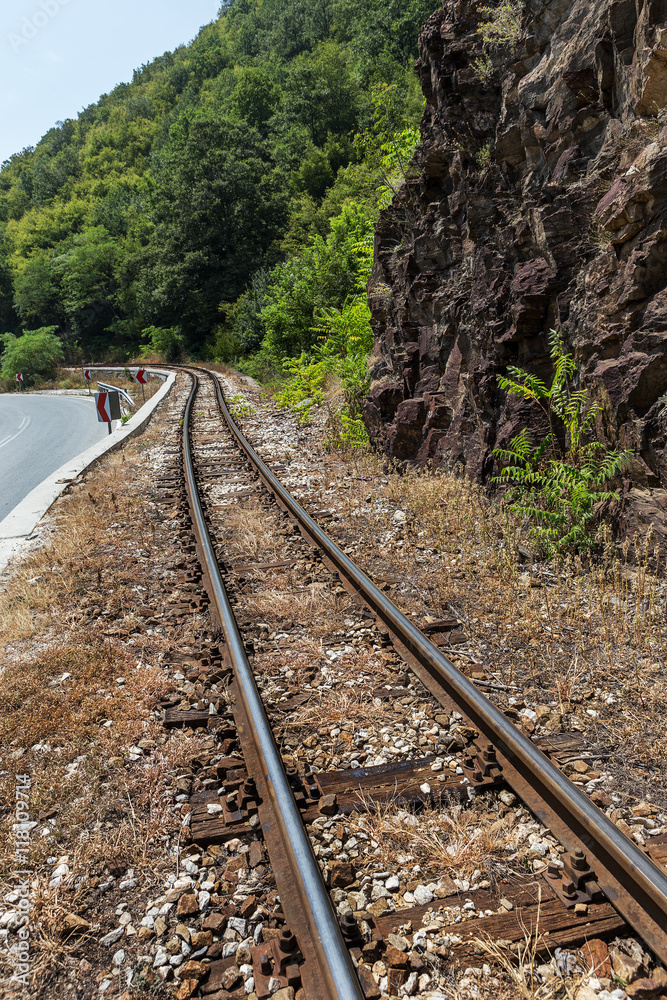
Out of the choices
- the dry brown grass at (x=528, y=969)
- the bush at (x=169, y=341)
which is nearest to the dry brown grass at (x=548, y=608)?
the dry brown grass at (x=528, y=969)

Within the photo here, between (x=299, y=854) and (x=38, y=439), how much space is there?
1750cm

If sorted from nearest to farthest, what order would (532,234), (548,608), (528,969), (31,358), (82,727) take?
(528,969), (82,727), (548,608), (532,234), (31,358)

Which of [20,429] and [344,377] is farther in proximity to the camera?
[20,429]

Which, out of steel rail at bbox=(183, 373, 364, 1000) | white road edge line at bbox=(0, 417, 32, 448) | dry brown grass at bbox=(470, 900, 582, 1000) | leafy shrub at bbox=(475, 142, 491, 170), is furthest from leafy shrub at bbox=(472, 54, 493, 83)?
white road edge line at bbox=(0, 417, 32, 448)

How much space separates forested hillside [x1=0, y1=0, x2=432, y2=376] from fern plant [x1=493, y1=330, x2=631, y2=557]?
21.9 ft

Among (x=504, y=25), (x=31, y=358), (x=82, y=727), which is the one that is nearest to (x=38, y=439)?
(x=504, y=25)

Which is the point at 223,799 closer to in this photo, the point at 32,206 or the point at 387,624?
the point at 387,624

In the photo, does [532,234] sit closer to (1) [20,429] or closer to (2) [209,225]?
(1) [20,429]

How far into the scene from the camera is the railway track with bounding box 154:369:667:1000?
2.23m

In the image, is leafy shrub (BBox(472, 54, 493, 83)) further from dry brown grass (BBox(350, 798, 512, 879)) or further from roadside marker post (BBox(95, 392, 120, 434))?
roadside marker post (BBox(95, 392, 120, 434))

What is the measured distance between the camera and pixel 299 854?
8.35 feet

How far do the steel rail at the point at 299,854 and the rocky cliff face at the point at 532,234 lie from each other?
336 centimetres

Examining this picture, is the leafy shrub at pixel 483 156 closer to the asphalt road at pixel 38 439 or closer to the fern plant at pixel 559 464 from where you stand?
the fern plant at pixel 559 464

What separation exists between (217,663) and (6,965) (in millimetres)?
2134
